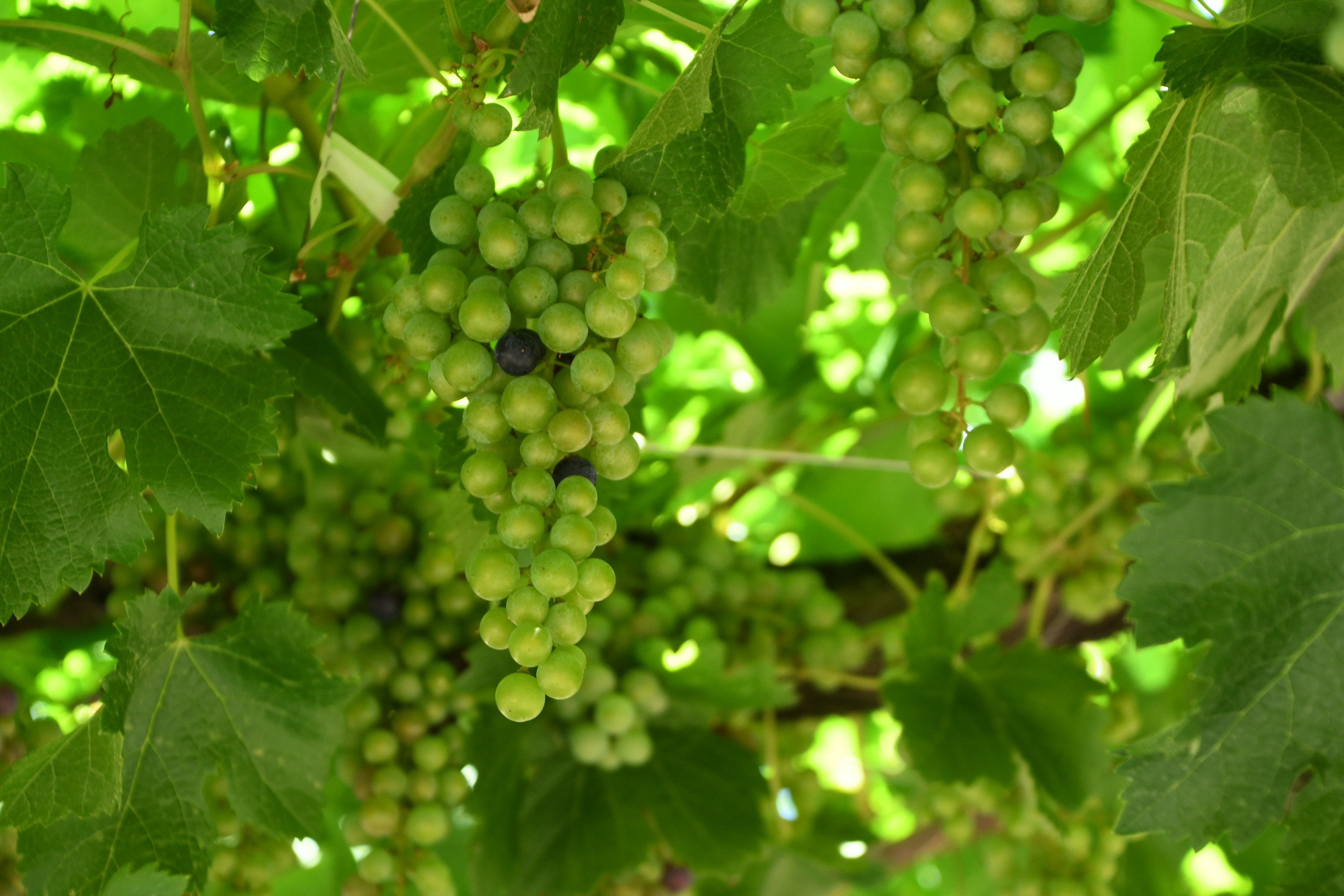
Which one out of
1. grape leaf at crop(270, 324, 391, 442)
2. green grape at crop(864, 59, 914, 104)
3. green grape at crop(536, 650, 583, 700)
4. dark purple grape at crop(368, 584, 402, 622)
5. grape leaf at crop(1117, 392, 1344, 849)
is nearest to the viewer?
green grape at crop(536, 650, 583, 700)

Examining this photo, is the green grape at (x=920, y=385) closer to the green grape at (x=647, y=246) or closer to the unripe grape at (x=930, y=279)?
the unripe grape at (x=930, y=279)

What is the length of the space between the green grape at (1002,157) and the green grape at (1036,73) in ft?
0.11

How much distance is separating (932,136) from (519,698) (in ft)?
1.42

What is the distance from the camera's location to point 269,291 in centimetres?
76

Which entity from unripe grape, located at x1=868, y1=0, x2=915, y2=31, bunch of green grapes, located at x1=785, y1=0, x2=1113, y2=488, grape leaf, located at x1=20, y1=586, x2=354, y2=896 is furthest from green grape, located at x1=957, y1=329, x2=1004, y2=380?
grape leaf, located at x1=20, y1=586, x2=354, y2=896

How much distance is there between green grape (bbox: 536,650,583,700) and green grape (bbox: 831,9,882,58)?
42 centimetres

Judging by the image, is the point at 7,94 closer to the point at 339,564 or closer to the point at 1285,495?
the point at 339,564

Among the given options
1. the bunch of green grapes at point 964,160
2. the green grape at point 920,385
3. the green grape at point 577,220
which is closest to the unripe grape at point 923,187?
the bunch of green grapes at point 964,160

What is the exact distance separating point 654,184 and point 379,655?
29.1 inches

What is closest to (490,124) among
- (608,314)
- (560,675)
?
(608,314)

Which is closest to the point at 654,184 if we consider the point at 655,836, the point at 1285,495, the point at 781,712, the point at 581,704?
the point at 1285,495

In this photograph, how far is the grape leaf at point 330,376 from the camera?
0.92m

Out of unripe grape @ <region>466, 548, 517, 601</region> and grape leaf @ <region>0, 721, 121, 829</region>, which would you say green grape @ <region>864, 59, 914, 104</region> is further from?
grape leaf @ <region>0, 721, 121, 829</region>

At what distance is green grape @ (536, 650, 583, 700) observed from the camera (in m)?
0.55
